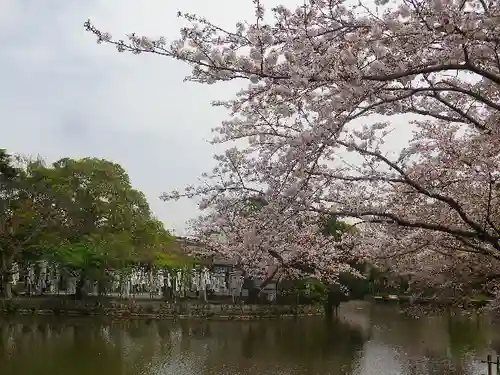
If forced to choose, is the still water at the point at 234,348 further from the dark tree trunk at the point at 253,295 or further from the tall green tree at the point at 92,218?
the dark tree trunk at the point at 253,295

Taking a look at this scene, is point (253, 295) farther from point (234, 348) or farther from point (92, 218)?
point (234, 348)

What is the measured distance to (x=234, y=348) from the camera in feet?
47.1

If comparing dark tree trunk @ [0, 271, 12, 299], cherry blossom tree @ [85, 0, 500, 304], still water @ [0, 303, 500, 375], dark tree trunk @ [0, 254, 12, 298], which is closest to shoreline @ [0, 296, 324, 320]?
dark tree trunk @ [0, 271, 12, 299]

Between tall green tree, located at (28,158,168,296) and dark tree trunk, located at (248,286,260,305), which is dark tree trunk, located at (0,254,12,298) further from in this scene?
dark tree trunk, located at (248,286,260,305)

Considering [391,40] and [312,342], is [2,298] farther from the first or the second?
[391,40]

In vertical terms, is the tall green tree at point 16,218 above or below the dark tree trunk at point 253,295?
above

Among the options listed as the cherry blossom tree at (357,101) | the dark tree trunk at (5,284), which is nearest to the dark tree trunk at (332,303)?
the dark tree trunk at (5,284)

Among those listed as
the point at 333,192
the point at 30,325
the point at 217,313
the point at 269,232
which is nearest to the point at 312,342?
the point at 217,313

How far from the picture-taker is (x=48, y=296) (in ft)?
82.7

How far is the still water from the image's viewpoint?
444 inches

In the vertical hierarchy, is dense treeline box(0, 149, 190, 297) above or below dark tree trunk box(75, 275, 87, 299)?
above

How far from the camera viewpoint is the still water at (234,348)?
1129 centimetres

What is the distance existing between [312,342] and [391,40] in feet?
45.8

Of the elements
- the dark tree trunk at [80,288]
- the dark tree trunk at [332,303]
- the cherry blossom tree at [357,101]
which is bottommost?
the dark tree trunk at [332,303]
